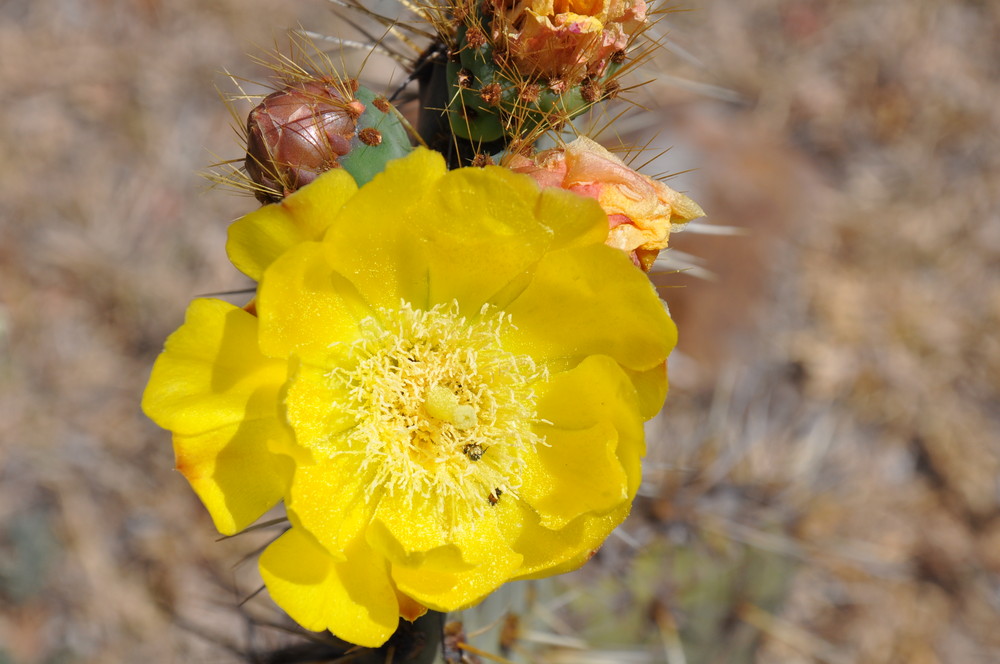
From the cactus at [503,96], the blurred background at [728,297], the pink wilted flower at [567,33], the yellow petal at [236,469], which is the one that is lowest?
the blurred background at [728,297]

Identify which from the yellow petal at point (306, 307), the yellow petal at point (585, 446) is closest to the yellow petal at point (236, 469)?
the yellow petal at point (306, 307)

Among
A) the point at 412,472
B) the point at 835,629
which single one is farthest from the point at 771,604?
the point at 412,472

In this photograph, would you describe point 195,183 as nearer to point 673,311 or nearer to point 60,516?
point 60,516

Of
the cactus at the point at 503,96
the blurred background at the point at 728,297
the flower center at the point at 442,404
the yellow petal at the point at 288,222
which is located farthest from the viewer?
the blurred background at the point at 728,297

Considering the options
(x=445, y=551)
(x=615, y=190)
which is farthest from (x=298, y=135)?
(x=445, y=551)

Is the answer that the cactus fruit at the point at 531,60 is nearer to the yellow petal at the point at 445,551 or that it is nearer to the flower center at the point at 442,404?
the flower center at the point at 442,404

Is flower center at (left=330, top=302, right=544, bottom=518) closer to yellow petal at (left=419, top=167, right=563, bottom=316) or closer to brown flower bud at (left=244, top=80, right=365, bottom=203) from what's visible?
yellow petal at (left=419, top=167, right=563, bottom=316)
